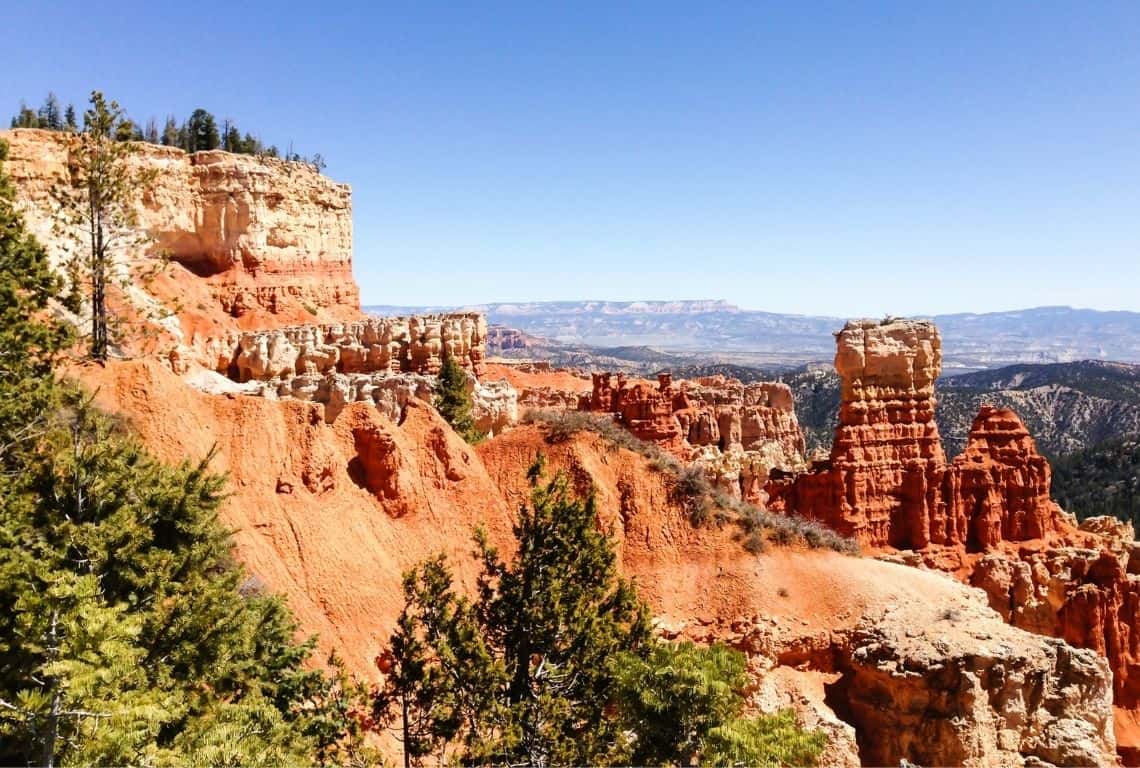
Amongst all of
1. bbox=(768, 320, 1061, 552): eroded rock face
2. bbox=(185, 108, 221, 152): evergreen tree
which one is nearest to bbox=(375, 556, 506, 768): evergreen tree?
bbox=(768, 320, 1061, 552): eroded rock face

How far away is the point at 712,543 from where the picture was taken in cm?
2658

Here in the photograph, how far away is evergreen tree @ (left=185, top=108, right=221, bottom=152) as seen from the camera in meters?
65.9

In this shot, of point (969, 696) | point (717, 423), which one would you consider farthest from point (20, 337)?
point (717, 423)

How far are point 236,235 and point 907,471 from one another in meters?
43.0

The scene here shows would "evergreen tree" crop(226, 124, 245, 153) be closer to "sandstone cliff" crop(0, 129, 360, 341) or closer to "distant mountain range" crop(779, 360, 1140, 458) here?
"sandstone cliff" crop(0, 129, 360, 341)

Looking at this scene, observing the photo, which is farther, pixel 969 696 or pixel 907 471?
pixel 907 471

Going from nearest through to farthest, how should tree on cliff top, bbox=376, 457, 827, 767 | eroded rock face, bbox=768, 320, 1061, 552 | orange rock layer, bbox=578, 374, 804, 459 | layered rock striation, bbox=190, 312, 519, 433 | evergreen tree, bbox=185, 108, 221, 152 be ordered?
1. tree on cliff top, bbox=376, 457, 827, 767
2. layered rock striation, bbox=190, 312, 519, 433
3. eroded rock face, bbox=768, 320, 1061, 552
4. orange rock layer, bbox=578, 374, 804, 459
5. evergreen tree, bbox=185, 108, 221, 152

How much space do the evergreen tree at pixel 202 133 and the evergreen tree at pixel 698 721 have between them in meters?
63.0

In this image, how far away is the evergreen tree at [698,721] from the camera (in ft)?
42.1

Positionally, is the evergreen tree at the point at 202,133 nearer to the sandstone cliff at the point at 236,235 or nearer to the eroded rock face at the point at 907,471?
the sandstone cliff at the point at 236,235

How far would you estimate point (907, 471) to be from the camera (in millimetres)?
38656

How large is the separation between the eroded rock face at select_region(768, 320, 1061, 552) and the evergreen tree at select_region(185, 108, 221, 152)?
2037 inches

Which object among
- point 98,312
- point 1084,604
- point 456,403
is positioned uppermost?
point 98,312

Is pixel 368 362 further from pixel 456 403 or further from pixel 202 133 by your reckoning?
pixel 202 133
